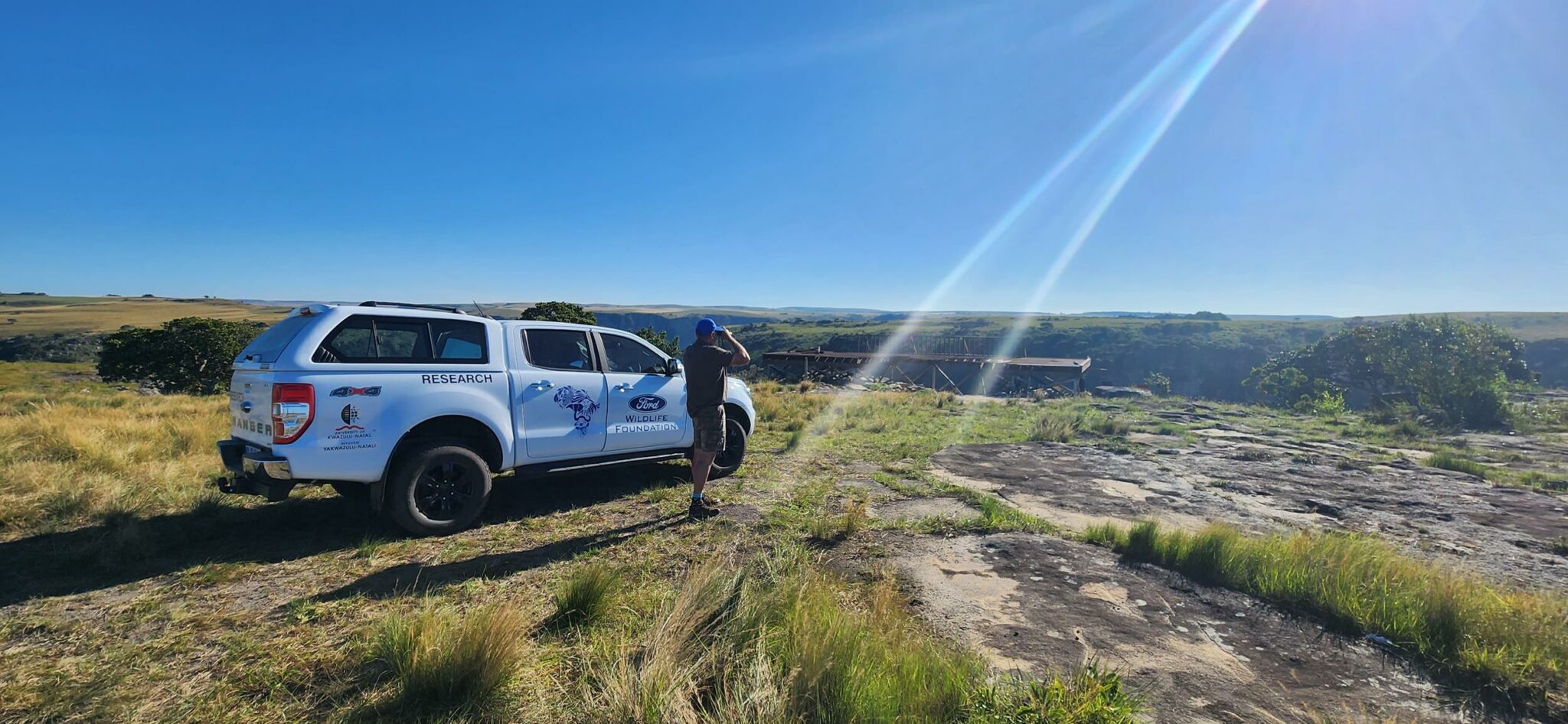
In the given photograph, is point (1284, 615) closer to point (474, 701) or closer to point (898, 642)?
point (898, 642)

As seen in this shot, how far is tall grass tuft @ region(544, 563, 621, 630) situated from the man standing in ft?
6.73

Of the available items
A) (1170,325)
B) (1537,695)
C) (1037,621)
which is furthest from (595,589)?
(1170,325)

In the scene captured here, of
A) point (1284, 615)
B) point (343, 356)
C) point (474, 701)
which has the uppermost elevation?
Answer: point (343, 356)

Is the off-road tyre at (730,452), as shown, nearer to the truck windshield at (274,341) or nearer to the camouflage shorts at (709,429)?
the camouflage shorts at (709,429)

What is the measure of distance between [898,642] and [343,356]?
457 cm

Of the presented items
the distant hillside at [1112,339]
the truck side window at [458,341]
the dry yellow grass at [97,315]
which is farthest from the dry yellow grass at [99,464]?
the dry yellow grass at [97,315]

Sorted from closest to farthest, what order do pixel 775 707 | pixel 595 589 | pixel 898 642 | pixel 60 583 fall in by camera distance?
pixel 775 707 < pixel 898 642 < pixel 595 589 < pixel 60 583

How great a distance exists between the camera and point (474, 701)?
243 centimetres

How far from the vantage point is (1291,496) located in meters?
7.27

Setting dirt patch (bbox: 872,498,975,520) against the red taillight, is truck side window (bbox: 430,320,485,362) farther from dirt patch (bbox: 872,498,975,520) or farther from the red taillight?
dirt patch (bbox: 872,498,975,520)

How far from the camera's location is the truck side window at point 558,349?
18.7 feet

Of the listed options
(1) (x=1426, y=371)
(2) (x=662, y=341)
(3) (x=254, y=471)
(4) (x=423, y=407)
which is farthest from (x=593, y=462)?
(2) (x=662, y=341)

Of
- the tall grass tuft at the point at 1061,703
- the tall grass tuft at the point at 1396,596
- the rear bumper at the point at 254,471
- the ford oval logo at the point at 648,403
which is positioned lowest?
the tall grass tuft at the point at 1396,596

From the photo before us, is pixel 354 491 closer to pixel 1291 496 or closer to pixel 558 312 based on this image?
pixel 1291 496
